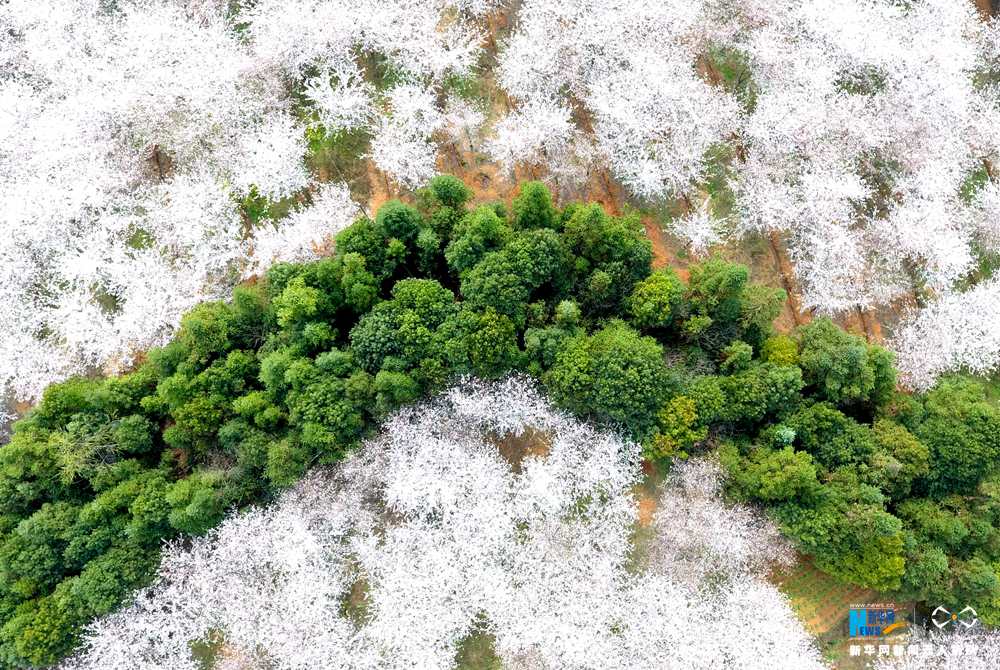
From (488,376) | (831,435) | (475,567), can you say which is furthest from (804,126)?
(475,567)

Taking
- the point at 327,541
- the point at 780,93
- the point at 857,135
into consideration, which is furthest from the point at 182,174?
the point at 857,135

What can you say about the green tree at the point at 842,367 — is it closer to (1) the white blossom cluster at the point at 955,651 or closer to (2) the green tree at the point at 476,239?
(1) the white blossom cluster at the point at 955,651

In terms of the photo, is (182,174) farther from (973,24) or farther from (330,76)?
(973,24)

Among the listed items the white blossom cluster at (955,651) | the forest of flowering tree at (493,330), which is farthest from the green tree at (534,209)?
the white blossom cluster at (955,651)

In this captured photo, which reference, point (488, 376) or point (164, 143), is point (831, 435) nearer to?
point (488, 376)

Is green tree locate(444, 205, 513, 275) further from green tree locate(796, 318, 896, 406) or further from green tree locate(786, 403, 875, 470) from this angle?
green tree locate(786, 403, 875, 470)

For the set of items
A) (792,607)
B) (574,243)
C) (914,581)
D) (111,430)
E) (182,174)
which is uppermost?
(182,174)
